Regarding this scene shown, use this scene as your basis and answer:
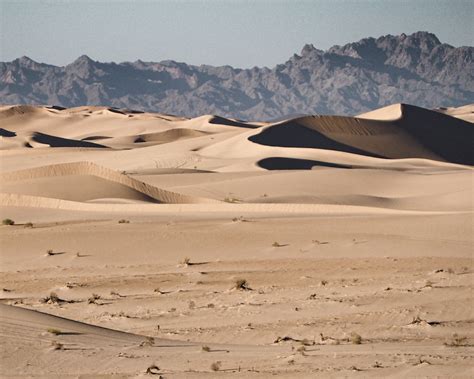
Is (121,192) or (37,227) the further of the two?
(121,192)

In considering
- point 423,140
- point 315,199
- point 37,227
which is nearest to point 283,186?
point 315,199

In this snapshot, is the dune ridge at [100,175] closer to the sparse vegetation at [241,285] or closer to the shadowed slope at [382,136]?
the sparse vegetation at [241,285]

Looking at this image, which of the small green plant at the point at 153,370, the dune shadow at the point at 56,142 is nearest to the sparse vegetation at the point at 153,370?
the small green plant at the point at 153,370

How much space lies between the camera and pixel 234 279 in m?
14.3

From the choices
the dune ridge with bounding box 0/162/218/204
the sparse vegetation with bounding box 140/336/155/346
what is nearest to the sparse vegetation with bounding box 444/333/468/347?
the sparse vegetation with bounding box 140/336/155/346

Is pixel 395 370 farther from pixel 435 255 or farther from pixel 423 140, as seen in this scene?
pixel 423 140

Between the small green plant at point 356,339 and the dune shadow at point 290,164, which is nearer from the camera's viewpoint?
the small green plant at point 356,339

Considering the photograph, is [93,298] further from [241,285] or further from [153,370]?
[153,370]

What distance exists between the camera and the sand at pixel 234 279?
870cm

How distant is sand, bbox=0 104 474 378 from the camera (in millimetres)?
8695

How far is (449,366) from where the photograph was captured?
8.40 meters

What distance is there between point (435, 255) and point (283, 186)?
63.9 feet

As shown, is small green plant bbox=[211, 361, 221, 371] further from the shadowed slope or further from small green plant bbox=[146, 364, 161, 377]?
the shadowed slope

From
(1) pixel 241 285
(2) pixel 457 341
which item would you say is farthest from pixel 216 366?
(1) pixel 241 285
